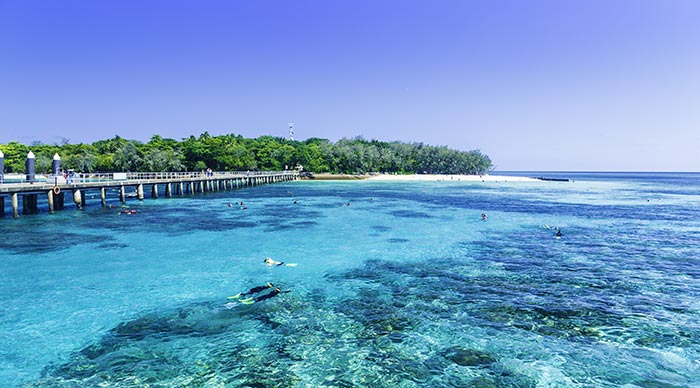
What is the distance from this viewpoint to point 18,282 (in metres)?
17.1

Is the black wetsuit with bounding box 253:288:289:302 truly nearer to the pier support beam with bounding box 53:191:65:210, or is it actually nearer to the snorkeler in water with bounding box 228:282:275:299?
the snorkeler in water with bounding box 228:282:275:299

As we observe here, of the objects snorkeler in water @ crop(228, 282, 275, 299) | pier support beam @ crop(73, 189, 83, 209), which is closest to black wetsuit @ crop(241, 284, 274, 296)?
snorkeler in water @ crop(228, 282, 275, 299)

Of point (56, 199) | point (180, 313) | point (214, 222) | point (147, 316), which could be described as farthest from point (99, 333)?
point (56, 199)

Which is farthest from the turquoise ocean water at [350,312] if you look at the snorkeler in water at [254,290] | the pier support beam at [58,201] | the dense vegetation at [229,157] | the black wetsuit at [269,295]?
the dense vegetation at [229,157]

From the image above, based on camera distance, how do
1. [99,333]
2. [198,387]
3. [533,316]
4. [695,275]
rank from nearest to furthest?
1. [198,387]
2. [99,333]
3. [533,316]
4. [695,275]

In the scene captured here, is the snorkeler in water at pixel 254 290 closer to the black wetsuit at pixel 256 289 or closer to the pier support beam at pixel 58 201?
the black wetsuit at pixel 256 289

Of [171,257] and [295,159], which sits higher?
[295,159]

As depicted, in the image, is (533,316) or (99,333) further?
(533,316)

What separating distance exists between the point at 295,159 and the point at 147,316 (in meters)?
128

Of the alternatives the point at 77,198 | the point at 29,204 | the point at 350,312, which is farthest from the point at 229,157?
the point at 350,312

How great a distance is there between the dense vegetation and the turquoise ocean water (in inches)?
3586

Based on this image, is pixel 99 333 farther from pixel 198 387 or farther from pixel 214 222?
pixel 214 222

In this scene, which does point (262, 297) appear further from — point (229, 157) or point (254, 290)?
point (229, 157)

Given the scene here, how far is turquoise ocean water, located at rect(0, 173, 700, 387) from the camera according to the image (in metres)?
9.88
